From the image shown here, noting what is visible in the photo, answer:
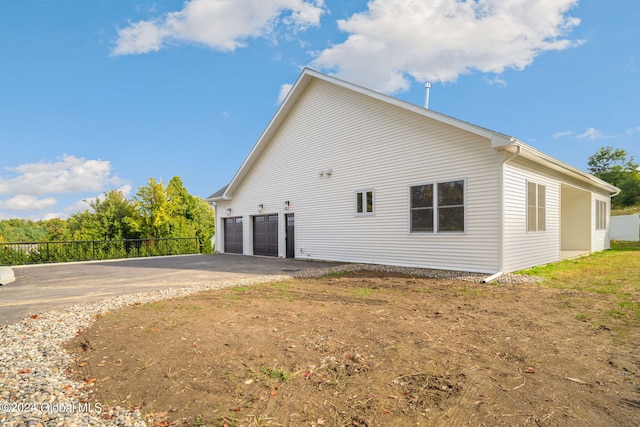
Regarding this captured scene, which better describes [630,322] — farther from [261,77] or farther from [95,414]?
[261,77]

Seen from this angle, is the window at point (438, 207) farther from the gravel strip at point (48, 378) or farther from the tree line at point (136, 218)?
the tree line at point (136, 218)

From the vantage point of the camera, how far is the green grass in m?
5.34

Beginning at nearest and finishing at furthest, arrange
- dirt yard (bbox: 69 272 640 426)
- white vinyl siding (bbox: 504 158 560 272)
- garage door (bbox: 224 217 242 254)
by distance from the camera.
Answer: dirt yard (bbox: 69 272 640 426)
white vinyl siding (bbox: 504 158 560 272)
garage door (bbox: 224 217 242 254)

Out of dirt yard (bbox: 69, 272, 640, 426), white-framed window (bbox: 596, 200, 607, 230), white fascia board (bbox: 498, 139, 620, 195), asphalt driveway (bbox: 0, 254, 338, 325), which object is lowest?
asphalt driveway (bbox: 0, 254, 338, 325)

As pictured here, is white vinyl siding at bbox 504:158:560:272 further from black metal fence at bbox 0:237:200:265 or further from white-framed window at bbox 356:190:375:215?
black metal fence at bbox 0:237:200:265

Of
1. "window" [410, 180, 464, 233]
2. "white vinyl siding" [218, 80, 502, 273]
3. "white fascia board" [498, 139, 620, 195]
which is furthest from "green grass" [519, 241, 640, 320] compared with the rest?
"white fascia board" [498, 139, 620, 195]

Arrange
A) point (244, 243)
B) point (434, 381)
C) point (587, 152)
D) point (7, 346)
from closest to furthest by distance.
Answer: point (434, 381) < point (7, 346) < point (244, 243) < point (587, 152)

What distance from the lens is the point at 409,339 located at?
3793mm

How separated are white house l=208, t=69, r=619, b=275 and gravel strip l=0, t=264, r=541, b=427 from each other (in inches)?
290

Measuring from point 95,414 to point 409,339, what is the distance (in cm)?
312

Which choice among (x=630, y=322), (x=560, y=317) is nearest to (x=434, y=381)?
(x=560, y=317)

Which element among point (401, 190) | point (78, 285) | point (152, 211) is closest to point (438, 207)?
point (401, 190)

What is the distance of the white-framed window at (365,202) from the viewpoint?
35.6 feet

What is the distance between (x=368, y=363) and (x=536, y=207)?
926 centimetres
